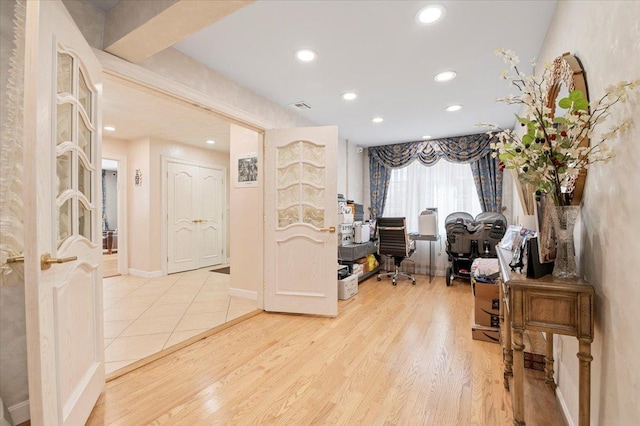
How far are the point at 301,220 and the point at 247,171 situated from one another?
1.09m

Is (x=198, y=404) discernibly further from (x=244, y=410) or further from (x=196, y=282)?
(x=196, y=282)

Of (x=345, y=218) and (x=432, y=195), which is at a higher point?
(x=432, y=195)

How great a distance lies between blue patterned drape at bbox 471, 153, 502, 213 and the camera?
4.54m

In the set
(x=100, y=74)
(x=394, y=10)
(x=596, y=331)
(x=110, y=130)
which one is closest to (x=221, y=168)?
(x=110, y=130)

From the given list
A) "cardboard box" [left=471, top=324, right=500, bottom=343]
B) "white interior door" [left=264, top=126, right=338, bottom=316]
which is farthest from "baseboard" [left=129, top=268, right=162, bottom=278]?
"cardboard box" [left=471, top=324, right=500, bottom=343]

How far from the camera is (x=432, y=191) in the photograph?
5.07 meters

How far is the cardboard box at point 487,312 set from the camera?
2.43m

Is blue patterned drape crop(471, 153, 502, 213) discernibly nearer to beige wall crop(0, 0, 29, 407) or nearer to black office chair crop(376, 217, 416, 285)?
black office chair crop(376, 217, 416, 285)

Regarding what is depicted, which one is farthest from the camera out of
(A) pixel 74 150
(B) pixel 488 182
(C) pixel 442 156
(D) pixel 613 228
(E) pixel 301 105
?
(C) pixel 442 156

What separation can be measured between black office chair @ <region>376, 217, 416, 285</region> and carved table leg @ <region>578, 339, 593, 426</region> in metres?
3.17

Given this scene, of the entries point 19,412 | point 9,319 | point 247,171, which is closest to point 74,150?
point 9,319

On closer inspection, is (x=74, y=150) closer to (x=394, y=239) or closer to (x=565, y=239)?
(x=565, y=239)

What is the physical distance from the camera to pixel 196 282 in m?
4.51

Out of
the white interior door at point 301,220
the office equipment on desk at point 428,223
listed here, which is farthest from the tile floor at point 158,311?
the office equipment on desk at point 428,223
